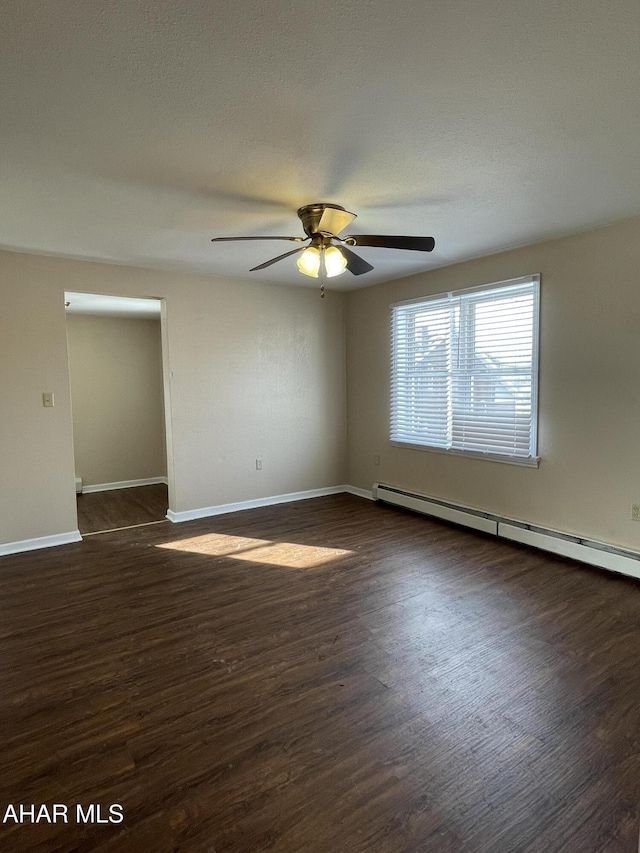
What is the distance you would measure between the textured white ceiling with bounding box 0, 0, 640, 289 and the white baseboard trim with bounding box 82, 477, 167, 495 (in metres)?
3.78

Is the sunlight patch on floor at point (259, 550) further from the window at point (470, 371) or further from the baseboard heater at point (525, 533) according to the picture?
the window at point (470, 371)

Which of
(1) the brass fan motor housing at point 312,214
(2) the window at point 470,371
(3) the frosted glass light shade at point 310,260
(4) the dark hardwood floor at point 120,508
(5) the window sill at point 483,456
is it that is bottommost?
(4) the dark hardwood floor at point 120,508

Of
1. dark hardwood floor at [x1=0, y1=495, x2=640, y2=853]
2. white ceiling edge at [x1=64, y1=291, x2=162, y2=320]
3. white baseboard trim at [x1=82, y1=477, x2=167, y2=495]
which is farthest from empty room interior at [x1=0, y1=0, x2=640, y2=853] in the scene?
white baseboard trim at [x1=82, y1=477, x2=167, y2=495]

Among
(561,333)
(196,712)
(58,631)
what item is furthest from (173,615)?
(561,333)

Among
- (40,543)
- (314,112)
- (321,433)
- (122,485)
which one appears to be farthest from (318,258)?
(122,485)

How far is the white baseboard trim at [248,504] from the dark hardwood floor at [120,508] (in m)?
0.29

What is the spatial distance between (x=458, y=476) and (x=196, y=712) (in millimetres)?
3272

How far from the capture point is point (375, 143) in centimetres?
213

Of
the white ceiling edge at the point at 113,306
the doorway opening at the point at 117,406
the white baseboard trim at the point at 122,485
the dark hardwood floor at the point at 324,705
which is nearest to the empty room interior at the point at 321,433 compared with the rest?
the dark hardwood floor at the point at 324,705

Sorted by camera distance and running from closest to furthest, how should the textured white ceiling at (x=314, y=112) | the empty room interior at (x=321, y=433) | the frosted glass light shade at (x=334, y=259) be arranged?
1. the textured white ceiling at (x=314, y=112)
2. the empty room interior at (x=321, y=433)
3. the frosted glass light shade at (x=334, y=259)

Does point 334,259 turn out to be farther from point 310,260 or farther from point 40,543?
point 40,543

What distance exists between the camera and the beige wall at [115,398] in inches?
237

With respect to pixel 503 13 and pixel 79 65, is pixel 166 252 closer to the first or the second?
pixel 79 65

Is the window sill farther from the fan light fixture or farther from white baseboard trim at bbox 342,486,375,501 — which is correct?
the fan light fixture
